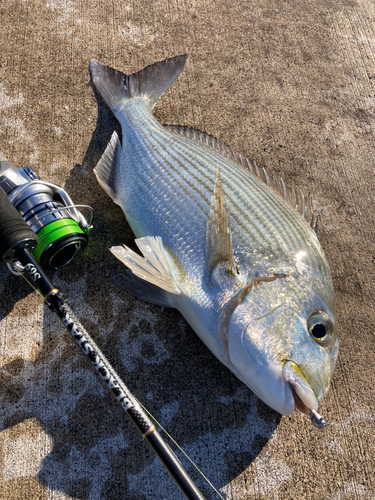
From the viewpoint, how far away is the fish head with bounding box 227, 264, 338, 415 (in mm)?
1707

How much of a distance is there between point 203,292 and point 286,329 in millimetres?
427

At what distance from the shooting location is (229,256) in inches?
76.5

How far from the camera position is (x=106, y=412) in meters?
2.07

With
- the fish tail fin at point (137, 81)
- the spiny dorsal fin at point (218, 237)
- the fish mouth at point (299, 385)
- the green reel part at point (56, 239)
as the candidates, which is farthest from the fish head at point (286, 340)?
the fish tail fin at point (137, 81)

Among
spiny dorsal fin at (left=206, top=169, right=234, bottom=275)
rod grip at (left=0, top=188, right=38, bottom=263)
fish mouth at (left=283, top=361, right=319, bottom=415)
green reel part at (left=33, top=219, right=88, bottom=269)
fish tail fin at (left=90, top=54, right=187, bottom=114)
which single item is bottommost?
fish mouth at (left=283, top=361, right=319, bottom=415)

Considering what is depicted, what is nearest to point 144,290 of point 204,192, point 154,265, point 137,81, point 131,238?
point 154,265

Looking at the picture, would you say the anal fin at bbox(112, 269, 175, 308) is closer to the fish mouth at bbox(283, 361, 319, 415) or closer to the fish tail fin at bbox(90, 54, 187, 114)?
the fish mouth at bbox(283, 361, 319, 415)

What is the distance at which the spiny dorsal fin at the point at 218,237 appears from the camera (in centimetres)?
A: 195

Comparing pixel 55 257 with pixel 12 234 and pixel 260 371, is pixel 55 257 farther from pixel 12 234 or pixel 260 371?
pixel 260 371

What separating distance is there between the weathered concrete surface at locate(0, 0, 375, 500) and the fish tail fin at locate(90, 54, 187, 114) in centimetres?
14

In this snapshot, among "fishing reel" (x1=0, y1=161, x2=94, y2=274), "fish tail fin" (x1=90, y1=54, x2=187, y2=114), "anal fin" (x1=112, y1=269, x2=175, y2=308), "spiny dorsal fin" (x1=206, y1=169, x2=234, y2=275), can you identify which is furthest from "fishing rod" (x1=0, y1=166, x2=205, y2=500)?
"fish tail fin" (x1=90, y1=54, x2=187, y2=114)

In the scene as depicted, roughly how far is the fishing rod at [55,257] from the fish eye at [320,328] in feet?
2.60

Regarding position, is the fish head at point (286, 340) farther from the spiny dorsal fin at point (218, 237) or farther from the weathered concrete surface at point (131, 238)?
the weathered concrete surface at point (131, 238)

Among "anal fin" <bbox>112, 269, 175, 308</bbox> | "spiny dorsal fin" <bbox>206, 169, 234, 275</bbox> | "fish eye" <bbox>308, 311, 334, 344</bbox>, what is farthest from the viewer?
"anal fin" <bbox>112, 269, 175, 308</bbox>
